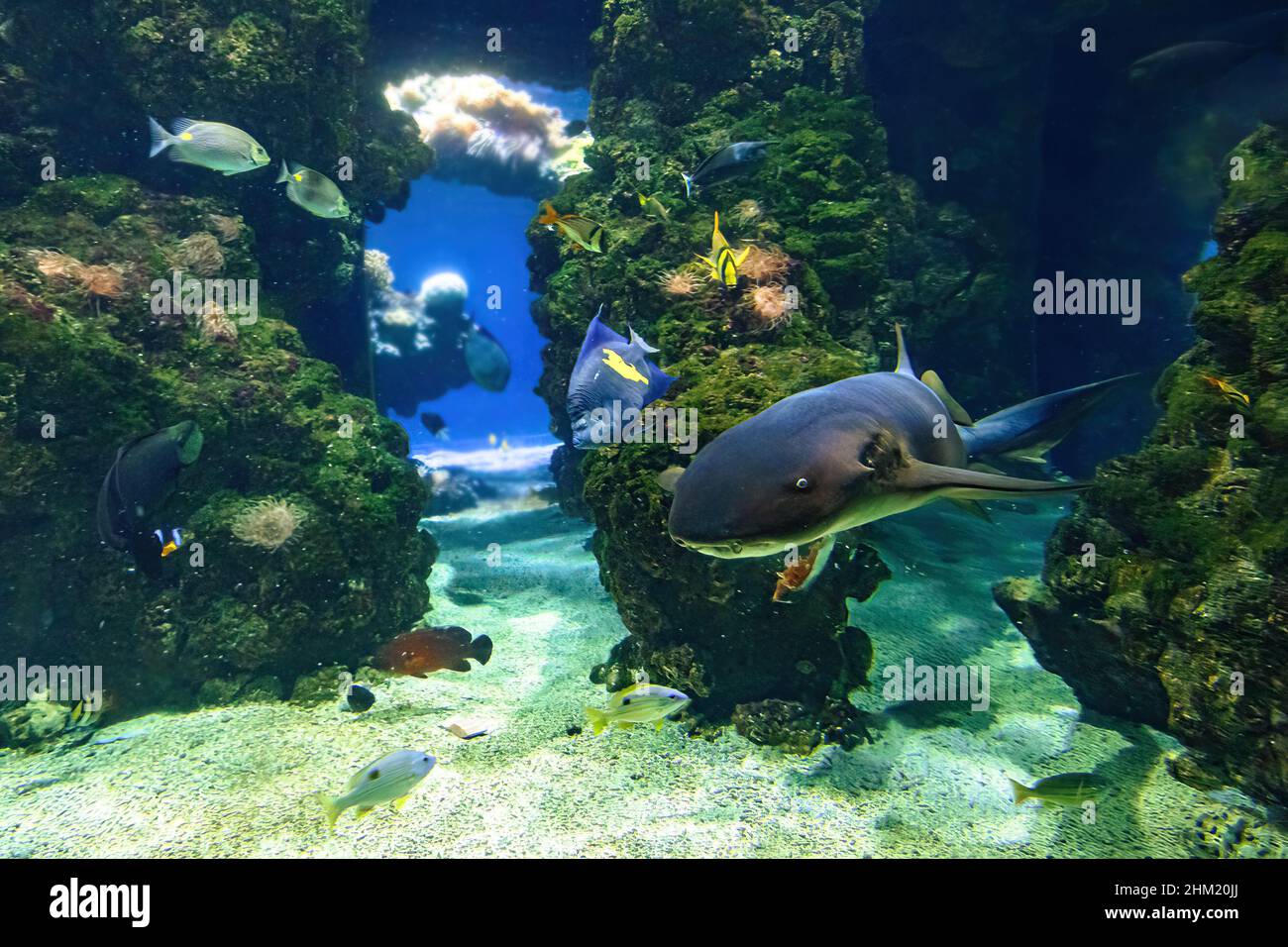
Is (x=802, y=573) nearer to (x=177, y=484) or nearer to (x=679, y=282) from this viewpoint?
(x=679, y=282)

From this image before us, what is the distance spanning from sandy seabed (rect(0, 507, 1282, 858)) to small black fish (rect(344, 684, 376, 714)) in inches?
5.2

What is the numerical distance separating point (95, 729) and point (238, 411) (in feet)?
11.0

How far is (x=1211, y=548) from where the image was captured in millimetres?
3850

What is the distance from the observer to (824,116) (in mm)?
8305

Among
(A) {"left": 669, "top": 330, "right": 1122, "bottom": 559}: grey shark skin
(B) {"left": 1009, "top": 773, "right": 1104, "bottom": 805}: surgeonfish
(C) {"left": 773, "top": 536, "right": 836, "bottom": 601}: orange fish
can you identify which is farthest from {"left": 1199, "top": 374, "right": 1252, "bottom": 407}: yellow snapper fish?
(A) {"left": 669, "top": 330, "right": 1122, "bottom": 559}: grey shark skin

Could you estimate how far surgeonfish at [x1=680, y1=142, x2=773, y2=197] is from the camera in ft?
20.3

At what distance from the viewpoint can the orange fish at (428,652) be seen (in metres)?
5.78

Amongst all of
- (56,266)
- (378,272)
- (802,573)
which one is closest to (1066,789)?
(802,573)

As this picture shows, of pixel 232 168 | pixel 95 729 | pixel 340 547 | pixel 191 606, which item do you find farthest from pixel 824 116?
pixel 95 729

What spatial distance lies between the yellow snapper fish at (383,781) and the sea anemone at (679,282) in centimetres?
485

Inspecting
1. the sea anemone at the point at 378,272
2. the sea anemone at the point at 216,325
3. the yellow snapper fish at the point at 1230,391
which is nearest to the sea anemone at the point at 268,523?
the sea anemone at the point at 216,325

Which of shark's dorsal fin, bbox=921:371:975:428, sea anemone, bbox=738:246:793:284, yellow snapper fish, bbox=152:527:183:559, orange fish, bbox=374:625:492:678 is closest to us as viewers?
shark's dorsal fin, bbox=921:371:975:428

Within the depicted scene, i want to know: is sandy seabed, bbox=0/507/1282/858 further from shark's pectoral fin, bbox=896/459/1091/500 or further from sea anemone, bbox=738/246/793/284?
sea anemone, bbox=738/246/793/284

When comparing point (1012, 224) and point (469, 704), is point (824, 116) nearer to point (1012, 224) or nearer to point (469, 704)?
point (1012, 224)
